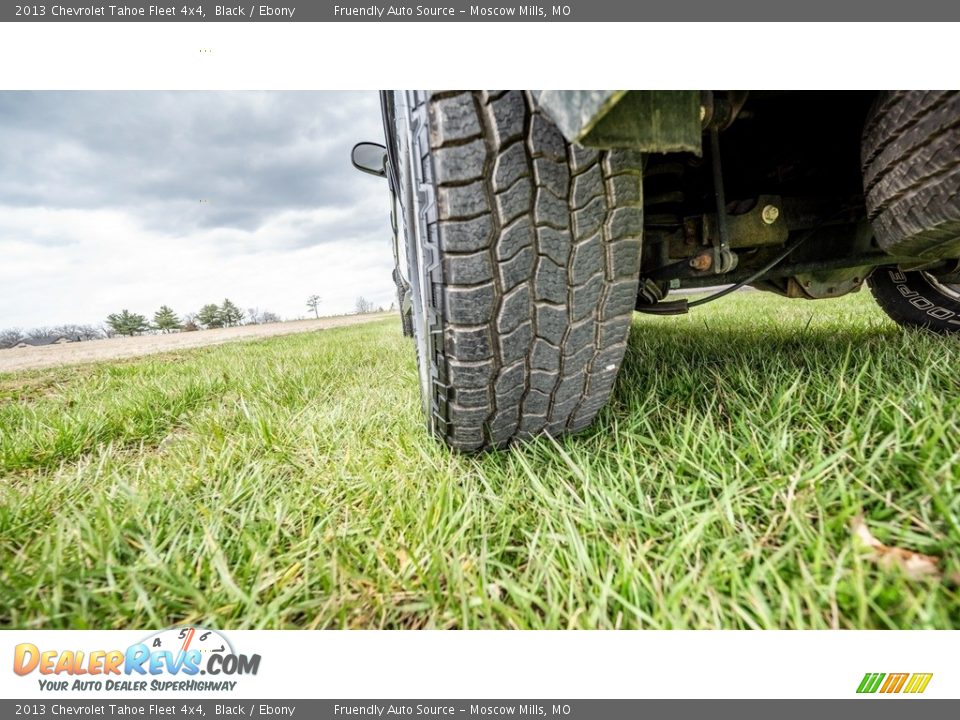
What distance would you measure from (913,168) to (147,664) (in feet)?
4.90

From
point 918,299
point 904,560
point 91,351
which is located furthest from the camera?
point 91,351

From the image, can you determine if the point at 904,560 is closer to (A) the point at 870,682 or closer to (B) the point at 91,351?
(A) the point at 870,682

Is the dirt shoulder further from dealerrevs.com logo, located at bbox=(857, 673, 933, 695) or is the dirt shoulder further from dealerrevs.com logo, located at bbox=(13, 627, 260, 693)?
dealerrevs.com logo, located at bbox=(857, 673, 933, 695)

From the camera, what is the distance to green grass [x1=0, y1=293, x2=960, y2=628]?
0.54 m

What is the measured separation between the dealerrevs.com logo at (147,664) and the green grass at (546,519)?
3 cm

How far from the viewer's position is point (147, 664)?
0.58 meters

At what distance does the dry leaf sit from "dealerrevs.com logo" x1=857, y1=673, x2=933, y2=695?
15cm

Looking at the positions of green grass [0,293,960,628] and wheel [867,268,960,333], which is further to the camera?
wheel [867,268,960,333]

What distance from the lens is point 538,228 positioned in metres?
0.64

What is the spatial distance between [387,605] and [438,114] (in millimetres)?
796

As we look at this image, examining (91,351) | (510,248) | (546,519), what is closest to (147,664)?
(546,519)

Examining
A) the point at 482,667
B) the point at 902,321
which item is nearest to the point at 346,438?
the point at 482,667

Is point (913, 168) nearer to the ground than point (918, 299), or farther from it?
farther from it

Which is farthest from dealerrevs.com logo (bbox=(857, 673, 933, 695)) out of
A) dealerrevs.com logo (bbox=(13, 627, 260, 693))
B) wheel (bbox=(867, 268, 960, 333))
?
wheel (bbox=(867, 268, 960, 333))
